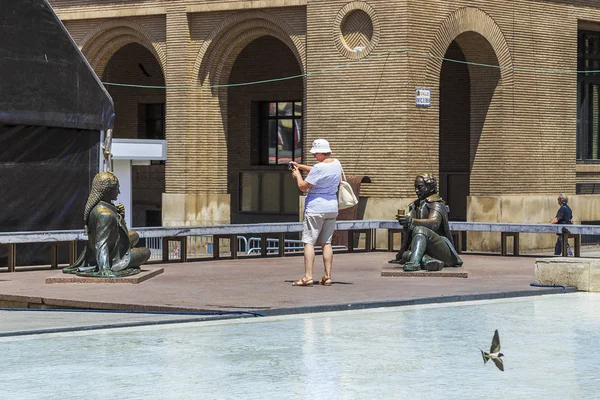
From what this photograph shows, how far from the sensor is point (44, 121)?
19984 millimetres

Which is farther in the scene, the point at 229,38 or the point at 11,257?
the point at 229,38

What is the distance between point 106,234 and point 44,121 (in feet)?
14.3

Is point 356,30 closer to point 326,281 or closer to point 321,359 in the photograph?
point 326,281

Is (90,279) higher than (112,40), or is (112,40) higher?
(112,40)

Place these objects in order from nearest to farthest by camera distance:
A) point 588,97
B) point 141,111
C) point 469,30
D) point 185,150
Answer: point 469,30 → point 185,150 → point 588,97 → point 141,111

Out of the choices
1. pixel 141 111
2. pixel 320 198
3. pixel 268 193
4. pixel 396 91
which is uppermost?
pixel 141 111

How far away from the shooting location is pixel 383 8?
28.5 m

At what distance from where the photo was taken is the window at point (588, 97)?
33.1 meters

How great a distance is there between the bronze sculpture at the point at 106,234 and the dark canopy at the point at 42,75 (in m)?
3.77

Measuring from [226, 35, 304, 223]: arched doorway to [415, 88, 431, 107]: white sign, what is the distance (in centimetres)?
834

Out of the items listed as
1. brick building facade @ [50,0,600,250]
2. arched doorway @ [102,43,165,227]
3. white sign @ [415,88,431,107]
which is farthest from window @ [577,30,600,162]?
arched doorway @ [102,43,165,227]

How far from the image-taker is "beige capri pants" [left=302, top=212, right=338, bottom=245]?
15461 millimetres

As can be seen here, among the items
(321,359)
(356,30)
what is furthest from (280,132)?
(321,359)

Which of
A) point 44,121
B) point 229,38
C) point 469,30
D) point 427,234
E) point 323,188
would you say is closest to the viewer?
point 323,188
